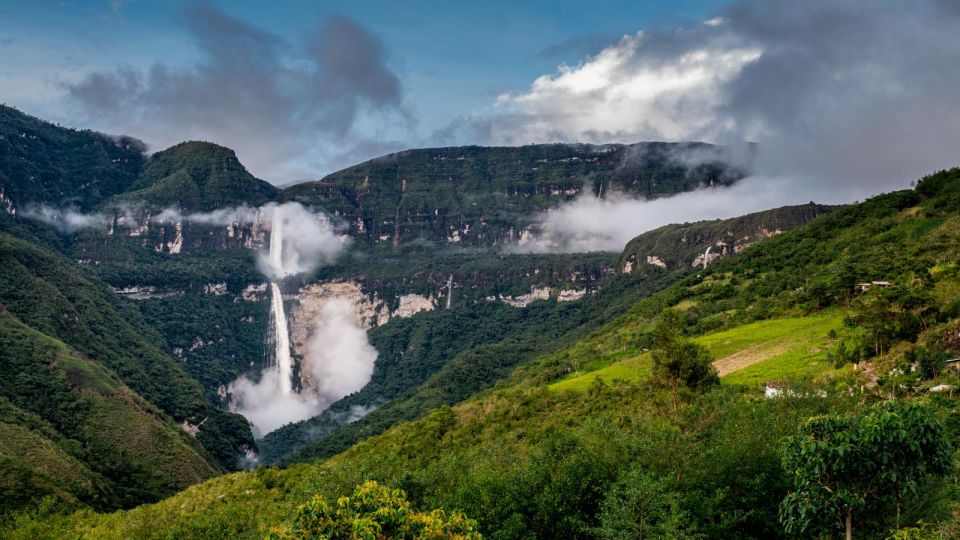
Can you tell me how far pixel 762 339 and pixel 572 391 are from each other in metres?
21.7

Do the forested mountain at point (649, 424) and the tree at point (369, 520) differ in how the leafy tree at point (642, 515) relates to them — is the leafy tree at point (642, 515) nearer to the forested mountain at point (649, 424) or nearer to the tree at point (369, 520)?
the forested mountain at point (649, 424)

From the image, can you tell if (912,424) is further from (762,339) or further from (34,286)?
(34,286)

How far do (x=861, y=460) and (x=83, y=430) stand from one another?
138 metres

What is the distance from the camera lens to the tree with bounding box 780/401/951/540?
2384 cm

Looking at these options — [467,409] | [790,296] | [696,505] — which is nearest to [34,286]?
[467,409]

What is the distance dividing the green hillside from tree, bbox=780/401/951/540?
2.67 ft

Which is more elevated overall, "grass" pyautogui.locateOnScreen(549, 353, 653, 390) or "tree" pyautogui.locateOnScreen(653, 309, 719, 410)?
"tree" pyautogui.locateOnScreen(653, 309, 719, 410)

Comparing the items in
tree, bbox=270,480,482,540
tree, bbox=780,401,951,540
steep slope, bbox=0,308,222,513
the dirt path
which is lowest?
steep slope, bbox=0,308,222,513

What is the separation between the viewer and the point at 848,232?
121438 mm

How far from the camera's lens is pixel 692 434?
39.6m

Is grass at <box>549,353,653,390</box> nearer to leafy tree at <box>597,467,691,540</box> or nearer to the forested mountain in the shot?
the forested mountain

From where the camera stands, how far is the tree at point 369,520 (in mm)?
23266

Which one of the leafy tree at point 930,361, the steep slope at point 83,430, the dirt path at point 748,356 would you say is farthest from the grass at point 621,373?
the steep slope at point 83,430

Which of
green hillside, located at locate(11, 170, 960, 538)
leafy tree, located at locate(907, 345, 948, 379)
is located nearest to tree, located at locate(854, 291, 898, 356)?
green hillside, located at locate(11, 170, 960, 538)
